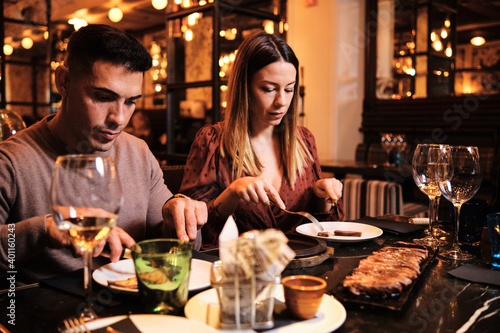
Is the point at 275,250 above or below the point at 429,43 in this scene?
below

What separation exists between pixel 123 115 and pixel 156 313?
66 centimetres

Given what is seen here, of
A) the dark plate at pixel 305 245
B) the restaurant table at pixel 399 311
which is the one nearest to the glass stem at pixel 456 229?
the restaurant table at pixel 399 311

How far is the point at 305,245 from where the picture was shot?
123 centimetres

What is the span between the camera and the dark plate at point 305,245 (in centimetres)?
109

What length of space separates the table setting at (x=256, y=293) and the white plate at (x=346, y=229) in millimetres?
185

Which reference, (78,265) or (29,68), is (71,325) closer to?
(78,265)

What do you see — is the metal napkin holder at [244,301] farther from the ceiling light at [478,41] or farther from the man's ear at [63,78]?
the ceiling light at [478,41]

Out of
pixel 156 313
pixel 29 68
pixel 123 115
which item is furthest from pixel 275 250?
A: pixel 29 68

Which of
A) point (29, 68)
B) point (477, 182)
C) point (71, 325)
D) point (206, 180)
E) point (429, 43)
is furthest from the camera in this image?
point (29, 68)

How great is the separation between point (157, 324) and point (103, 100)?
2.51 feet

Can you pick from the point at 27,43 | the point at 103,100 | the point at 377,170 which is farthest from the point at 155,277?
the point at 27,43

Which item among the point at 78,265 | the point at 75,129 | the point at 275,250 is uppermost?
the point at 75,129

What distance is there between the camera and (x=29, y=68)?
7.74 m

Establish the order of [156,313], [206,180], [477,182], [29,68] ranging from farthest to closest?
[29,68] → [206,180] → [477,182] → [156,313]
